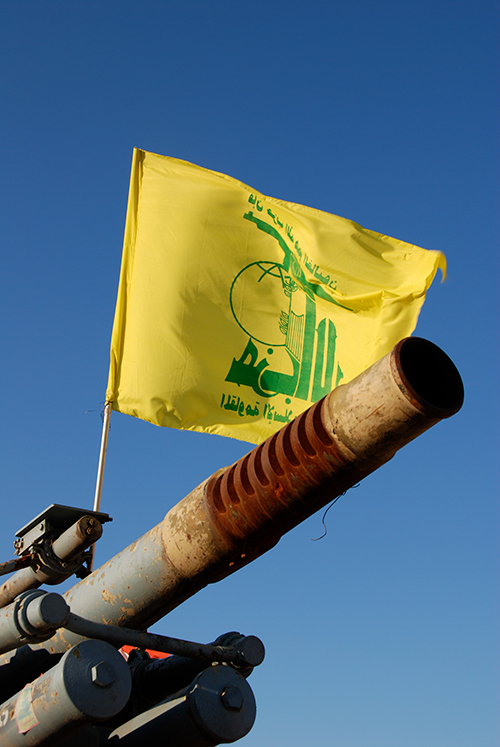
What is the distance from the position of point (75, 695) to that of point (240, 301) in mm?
6621

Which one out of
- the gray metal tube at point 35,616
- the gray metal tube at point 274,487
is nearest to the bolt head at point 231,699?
the gray metal tube at point 274,487

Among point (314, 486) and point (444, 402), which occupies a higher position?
point (444, 402)

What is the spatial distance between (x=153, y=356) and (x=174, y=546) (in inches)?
191

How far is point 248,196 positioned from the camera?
10.2 m

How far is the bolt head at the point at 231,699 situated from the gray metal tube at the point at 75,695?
633mm

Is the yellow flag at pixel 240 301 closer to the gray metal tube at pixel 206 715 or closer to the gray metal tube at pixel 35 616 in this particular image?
the gray metal tube at pixel 206 715

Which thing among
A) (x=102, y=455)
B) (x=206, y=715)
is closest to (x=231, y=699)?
(x=206, y=715)

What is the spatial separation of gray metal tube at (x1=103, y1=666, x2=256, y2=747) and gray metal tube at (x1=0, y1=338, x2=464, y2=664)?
454 mm

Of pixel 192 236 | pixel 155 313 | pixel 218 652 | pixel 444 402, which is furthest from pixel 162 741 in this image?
pixel 192 236

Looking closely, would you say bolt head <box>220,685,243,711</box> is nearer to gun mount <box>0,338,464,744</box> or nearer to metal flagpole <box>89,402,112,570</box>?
gun mount <box>0,338,464,744</box>

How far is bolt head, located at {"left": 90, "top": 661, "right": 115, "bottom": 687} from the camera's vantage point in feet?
11.5

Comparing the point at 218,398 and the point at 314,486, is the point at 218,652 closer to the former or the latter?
the point at 314,486

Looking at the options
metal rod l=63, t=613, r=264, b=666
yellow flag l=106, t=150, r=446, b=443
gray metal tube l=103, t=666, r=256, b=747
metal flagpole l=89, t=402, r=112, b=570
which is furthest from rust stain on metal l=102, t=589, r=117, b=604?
yellow flag l=106, t=150, r=446, b=443

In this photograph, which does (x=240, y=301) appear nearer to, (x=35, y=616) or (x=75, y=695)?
(x=35, y=616)
